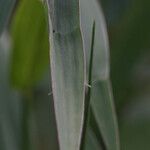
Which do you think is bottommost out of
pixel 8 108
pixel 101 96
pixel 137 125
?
pixel 137 125

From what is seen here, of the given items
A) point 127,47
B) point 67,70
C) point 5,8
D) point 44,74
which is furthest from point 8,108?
point 67,70

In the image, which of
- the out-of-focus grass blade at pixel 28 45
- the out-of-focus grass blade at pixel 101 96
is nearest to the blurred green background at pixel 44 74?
the out-of-focus grass blade at pixel 28 45

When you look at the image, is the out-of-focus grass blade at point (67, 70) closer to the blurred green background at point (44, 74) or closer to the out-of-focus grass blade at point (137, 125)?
the blurred green background at point (44, 74)

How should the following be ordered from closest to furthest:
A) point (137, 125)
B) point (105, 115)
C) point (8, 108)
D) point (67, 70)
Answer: point (67, 70) → point (105, 115) → point (8, 108) → point (137, 125)

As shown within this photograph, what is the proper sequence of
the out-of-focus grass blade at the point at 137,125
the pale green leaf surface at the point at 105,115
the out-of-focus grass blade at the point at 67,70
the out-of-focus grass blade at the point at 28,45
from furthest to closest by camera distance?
the out-of-focus grass blade at the point at 137,125
the out-of-focus grass blade at the point at 28,45
the pale green leaf surface at the point at 105,115
the out-of-focus grass blade at the point at 67,70

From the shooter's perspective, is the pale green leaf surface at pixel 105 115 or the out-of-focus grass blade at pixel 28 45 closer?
the pale green leaf surface at pixel 105 115

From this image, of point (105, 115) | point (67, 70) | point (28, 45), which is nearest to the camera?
point (67, 70)

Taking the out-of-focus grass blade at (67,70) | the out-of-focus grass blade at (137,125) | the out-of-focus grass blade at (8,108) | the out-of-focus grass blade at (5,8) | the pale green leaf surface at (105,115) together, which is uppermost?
the out-of-focus grass blade at (5,8)

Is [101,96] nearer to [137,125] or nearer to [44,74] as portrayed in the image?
[44,74]
